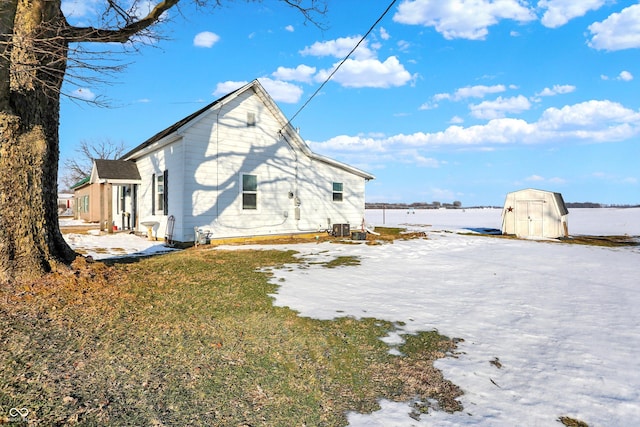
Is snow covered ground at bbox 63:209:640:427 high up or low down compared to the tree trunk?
down

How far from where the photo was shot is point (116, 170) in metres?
14.8

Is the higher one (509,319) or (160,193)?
(160,193)

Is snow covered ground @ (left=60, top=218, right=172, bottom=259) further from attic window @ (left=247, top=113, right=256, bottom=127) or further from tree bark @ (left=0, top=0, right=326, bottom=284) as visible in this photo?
attic window @ (left=247, top=113, right=256, bottom=127)

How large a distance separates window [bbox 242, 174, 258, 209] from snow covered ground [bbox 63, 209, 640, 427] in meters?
4.65

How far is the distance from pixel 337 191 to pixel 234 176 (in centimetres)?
595

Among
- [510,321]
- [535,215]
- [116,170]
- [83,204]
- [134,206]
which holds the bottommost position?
[510,321]

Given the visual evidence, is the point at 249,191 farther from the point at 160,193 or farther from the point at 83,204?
the point at 83,204

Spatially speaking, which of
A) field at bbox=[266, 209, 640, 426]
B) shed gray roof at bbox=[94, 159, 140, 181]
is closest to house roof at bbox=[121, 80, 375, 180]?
shed gray roof at bbox=[94, 159, 140, 181]

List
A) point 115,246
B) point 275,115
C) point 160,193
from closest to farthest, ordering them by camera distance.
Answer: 1. point 115,246
2. point 160,193
3. point 275,115

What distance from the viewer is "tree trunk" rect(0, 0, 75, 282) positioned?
4.98 m

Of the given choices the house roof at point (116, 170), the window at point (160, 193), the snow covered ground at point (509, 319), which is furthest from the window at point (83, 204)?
the snow covered ground at point (509, 319)

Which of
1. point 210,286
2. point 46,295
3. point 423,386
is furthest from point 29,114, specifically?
point 423,386

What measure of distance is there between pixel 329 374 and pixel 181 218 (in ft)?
33.4

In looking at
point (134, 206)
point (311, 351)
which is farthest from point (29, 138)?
point (134, 206)
